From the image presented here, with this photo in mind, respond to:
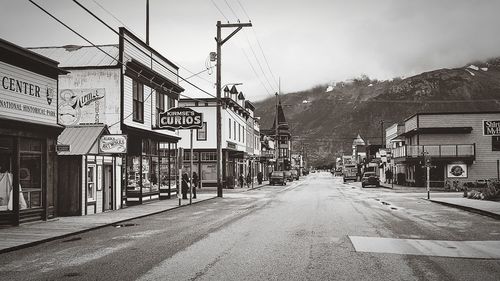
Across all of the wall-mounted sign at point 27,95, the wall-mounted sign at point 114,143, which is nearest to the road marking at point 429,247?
the wall-mounted sign at point 114,143

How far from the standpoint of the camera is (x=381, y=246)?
11.9 m

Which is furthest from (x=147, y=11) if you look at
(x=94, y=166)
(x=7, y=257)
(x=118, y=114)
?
(x=7, y=257)

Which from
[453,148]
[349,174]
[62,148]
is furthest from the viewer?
[349,174]

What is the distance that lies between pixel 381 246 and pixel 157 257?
5150mm

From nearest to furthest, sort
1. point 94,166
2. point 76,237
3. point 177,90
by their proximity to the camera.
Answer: point 76,237 → point 94,166 → point 177,90

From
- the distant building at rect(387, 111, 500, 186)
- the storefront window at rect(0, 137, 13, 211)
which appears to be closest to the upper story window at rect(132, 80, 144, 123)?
the storefront window at rect(0, 137, 13, 211)

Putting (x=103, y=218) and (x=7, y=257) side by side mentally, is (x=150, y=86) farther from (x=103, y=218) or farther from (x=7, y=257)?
(x=7, y=257)

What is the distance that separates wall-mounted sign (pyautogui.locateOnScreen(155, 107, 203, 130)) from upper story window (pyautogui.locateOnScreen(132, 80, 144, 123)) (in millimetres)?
1284

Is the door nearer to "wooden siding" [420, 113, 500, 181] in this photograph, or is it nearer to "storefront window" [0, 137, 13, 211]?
"storefront window" [0, 137, 13, 211]

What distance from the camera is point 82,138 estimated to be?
71.1 feet

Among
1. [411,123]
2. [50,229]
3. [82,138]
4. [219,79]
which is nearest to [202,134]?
[219,79]

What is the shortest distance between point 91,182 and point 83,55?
7452 millimetres

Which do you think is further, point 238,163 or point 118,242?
point 238,163

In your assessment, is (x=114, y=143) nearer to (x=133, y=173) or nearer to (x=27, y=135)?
(x=27, y=135)
